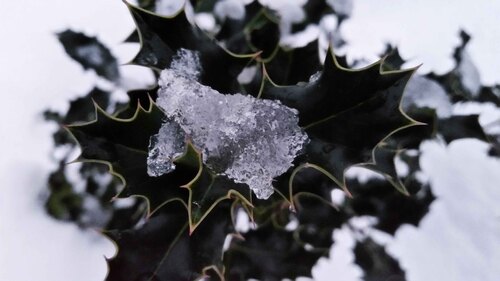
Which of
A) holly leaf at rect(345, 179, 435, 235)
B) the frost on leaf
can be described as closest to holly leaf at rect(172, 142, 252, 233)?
the frost on leaf

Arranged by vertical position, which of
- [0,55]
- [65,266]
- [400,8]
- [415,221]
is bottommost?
[65,266]

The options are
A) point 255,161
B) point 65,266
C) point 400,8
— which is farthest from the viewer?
point 400,8

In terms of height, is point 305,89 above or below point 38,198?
above

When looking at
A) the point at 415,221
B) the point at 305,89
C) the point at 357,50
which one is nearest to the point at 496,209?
the point at 415,221

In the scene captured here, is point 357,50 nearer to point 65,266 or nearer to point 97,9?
point 97,9

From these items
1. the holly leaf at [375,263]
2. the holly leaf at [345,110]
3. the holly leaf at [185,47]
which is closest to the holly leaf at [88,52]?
the holly leaf at [185,47]

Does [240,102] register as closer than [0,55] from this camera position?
Yes

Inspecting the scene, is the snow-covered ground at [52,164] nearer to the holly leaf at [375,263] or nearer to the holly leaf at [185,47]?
the holly leaf at [375,263]

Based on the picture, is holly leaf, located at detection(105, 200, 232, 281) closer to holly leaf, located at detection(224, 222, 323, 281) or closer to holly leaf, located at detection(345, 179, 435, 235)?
holly leaf, located at detection(224, 222, 323, 281)
